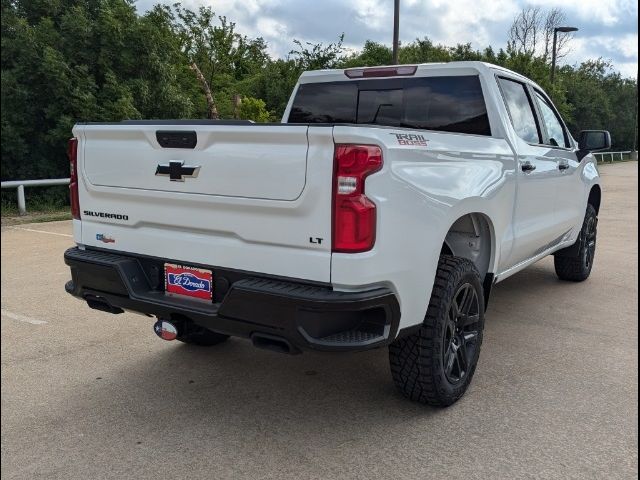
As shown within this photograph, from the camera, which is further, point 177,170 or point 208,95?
point 208,95

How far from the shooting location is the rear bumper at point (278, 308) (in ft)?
8.98

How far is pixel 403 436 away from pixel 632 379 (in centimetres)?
173

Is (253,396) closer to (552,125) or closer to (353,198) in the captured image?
(353,198)

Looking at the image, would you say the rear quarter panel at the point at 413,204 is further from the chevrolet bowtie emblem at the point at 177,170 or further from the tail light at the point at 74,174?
the tail light at the point at 74,174

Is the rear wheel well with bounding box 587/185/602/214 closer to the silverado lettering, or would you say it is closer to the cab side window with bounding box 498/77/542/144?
the cab side window with bounding box 498/77/542/144

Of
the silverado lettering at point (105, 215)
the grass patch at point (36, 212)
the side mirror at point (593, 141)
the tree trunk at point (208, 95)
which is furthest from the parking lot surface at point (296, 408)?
the tree trunk at point (208, 95)

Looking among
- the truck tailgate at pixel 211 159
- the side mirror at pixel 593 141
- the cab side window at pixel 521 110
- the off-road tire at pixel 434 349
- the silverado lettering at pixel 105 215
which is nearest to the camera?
the truck tailgate at pixel 211 159

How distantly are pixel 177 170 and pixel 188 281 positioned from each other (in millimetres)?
573

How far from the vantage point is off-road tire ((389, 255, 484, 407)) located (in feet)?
10.6

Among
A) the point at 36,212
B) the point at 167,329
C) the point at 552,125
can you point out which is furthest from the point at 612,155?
the point at 167,329

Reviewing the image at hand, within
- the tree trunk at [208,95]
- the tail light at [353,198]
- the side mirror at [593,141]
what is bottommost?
the tail light at [353,198]

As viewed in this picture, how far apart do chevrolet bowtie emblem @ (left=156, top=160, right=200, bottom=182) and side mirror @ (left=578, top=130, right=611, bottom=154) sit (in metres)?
4.27

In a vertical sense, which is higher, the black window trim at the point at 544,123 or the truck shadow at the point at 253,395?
the black window trim at the point at 544,123

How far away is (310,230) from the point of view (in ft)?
9.09
